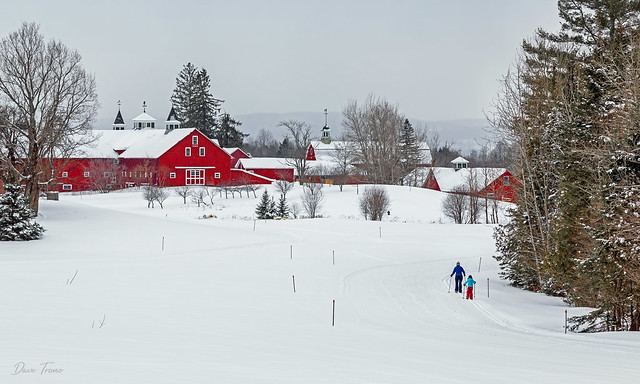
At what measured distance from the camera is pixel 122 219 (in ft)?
140

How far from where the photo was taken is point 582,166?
21969 mm

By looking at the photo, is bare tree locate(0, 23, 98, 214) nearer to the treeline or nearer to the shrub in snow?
the shrub in snow

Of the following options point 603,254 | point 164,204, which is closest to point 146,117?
point 164,204

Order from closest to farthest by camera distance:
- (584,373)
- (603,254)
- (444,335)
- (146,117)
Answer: (584,373), (444,335), (603,254), (146,117)

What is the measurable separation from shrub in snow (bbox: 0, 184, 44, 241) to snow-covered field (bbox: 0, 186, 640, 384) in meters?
1.20

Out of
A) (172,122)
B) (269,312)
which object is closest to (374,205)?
(269,312)

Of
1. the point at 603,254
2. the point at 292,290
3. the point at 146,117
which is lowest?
the point at 292,290

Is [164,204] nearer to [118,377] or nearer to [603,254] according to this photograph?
[603,254]

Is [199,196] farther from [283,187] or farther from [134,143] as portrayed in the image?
[134,143]

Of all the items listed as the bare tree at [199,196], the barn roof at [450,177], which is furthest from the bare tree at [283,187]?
the barn roof at [450,177]

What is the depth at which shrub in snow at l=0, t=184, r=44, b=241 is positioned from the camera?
31.8m

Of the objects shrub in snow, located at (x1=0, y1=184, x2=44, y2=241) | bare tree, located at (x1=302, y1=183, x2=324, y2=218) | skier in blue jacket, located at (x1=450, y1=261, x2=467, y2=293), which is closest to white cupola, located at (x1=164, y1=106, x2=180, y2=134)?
bare tree, located at (x1=302, y1=183, x2=324, y2=218)

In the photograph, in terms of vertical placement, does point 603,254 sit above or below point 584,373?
above

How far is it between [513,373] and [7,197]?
90.3ft
